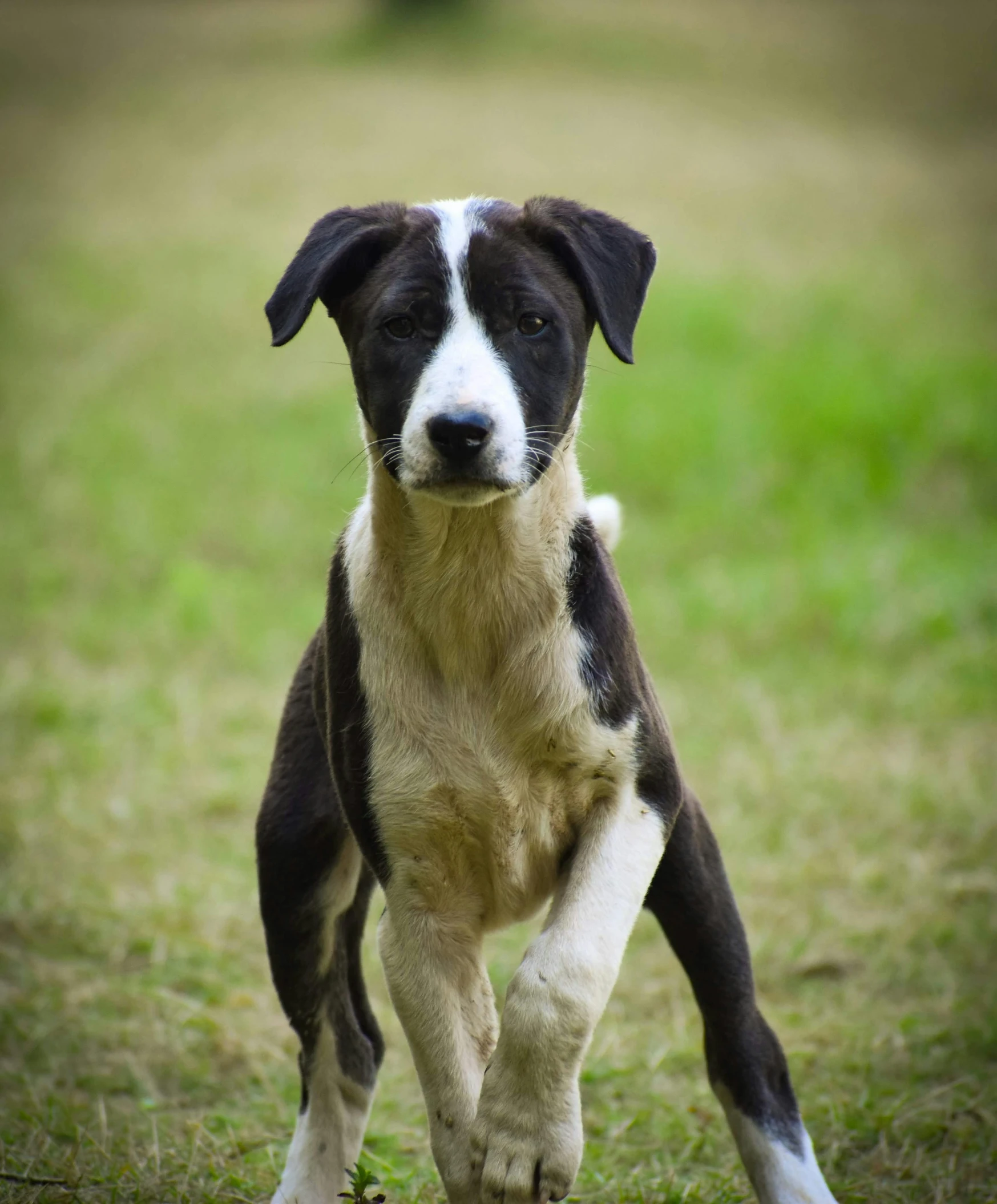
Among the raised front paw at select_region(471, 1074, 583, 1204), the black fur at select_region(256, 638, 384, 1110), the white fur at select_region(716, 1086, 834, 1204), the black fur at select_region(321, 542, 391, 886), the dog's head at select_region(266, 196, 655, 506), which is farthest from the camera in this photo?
the black fur at select_region(256, 638, 384, 1110)

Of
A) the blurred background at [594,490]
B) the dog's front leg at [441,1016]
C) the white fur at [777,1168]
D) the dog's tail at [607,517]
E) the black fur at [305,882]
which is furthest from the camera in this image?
the blurred background at [594,490]

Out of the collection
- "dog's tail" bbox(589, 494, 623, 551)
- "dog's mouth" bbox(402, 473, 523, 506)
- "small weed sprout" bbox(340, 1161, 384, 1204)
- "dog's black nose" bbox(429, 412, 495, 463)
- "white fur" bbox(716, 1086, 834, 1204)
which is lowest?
"white fur" bbox(716, 1086, 834, 1204)

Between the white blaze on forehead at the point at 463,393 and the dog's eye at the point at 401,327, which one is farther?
the dog's eye at the point at 401,327

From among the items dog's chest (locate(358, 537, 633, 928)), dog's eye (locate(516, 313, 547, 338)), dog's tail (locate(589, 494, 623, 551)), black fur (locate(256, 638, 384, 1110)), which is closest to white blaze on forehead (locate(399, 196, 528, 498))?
dog's eye (locate(516, 313, 547, 338))

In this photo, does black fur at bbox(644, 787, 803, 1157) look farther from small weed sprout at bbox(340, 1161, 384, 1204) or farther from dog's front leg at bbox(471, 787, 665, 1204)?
small weed sprout at bbox(340, 1161, 384, 1204)

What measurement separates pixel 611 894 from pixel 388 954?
1.94 feet

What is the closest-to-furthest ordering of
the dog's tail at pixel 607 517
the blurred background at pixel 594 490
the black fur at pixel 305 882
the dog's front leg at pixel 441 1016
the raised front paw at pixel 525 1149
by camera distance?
the raised front paw at pixel 525 1149 → the dog's front leg at pixel 441 1016 → the black fur at pixel 305 882 → the dog's tail at pixel 607 517 → the blurred background at pixel 594 490

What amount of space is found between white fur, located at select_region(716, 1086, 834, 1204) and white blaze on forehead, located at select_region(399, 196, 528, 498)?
75.4 inches

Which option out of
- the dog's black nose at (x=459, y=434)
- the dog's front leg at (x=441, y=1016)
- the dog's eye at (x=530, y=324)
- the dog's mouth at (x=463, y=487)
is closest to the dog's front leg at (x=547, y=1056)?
the dog's front leg at (x=441, y=1016)

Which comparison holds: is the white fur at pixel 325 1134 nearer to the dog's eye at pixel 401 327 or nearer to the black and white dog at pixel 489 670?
the black and white dog at pixel 489 670

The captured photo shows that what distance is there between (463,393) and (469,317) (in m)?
0.27

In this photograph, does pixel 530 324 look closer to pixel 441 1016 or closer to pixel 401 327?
pixel 401 327

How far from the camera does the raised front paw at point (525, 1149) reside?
10.8ft

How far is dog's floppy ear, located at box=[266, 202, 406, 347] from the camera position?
144 inches
